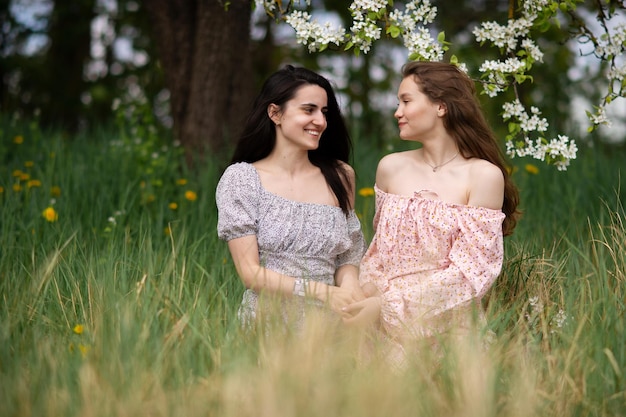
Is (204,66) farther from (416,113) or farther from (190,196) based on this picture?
(416,113)

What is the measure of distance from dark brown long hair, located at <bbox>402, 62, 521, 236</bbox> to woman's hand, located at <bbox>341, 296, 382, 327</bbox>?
2.22ft

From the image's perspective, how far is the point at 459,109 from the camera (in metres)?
2.98

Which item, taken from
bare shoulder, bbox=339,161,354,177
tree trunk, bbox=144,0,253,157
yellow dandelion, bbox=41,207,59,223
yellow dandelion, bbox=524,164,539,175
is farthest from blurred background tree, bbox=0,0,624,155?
bare shoulder, bbox=339,161,354,177

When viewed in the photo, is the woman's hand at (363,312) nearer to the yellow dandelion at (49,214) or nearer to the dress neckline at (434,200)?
the dress neckline at (434,200)

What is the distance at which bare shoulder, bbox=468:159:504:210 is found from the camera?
2.85 meters

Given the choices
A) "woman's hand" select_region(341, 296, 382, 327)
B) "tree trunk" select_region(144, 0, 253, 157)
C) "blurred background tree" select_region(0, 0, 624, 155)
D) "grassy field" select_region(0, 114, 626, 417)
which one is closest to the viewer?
"grassy field" select_region(0, 114, 626, 417)

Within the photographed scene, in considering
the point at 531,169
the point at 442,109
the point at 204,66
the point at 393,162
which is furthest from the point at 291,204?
the point at 204,66

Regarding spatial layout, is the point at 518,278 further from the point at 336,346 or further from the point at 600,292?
the point at 336,346

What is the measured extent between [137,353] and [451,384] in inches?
37.1

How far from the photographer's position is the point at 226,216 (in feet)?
9.64

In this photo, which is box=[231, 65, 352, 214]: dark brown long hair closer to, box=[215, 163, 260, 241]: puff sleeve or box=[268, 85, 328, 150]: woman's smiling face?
box=[268, 85, 328, 150]: woman's smiling face

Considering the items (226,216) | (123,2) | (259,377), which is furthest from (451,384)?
(123,2)

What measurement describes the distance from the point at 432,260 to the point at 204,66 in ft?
9.42

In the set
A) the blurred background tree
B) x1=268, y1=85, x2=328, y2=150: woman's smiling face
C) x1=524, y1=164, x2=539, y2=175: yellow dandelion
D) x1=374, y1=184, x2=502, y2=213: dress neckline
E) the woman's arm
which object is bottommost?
the woman's arm
